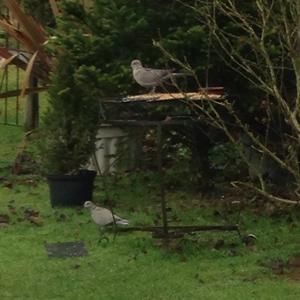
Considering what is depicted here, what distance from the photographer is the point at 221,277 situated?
276 inches

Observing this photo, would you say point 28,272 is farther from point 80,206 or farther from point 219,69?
point 219,69

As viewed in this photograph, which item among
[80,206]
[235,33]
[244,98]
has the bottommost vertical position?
[80,206]

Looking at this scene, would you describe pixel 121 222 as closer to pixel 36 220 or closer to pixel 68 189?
pixel 36 220

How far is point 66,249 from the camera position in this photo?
8031 millimetres

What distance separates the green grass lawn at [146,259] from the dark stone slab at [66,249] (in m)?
0.07

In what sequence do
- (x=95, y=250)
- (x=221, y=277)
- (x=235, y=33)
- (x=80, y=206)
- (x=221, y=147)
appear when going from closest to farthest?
1. (x=221, y=277)
2. (x=95, y=250)
3. (x=235, y=33)
4. (x=80, y=206)
5. (x=221, y=147)

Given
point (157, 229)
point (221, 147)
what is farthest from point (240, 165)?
point (157, 229)

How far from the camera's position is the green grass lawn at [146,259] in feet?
21.8

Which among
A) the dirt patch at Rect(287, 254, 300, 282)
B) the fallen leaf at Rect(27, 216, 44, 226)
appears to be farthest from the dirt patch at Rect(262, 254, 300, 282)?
the fallen leaf at Rect(27, 216, 44, 226)

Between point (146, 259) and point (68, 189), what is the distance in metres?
2.67

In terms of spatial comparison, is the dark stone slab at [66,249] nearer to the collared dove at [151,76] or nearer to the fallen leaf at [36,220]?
the fallen leaf at [36,220]

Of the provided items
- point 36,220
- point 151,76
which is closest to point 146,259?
point 151,76

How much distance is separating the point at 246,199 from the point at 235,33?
2.05 m

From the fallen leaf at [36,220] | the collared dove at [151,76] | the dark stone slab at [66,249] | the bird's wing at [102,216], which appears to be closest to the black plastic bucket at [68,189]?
the fallen leaf at [36,220]
